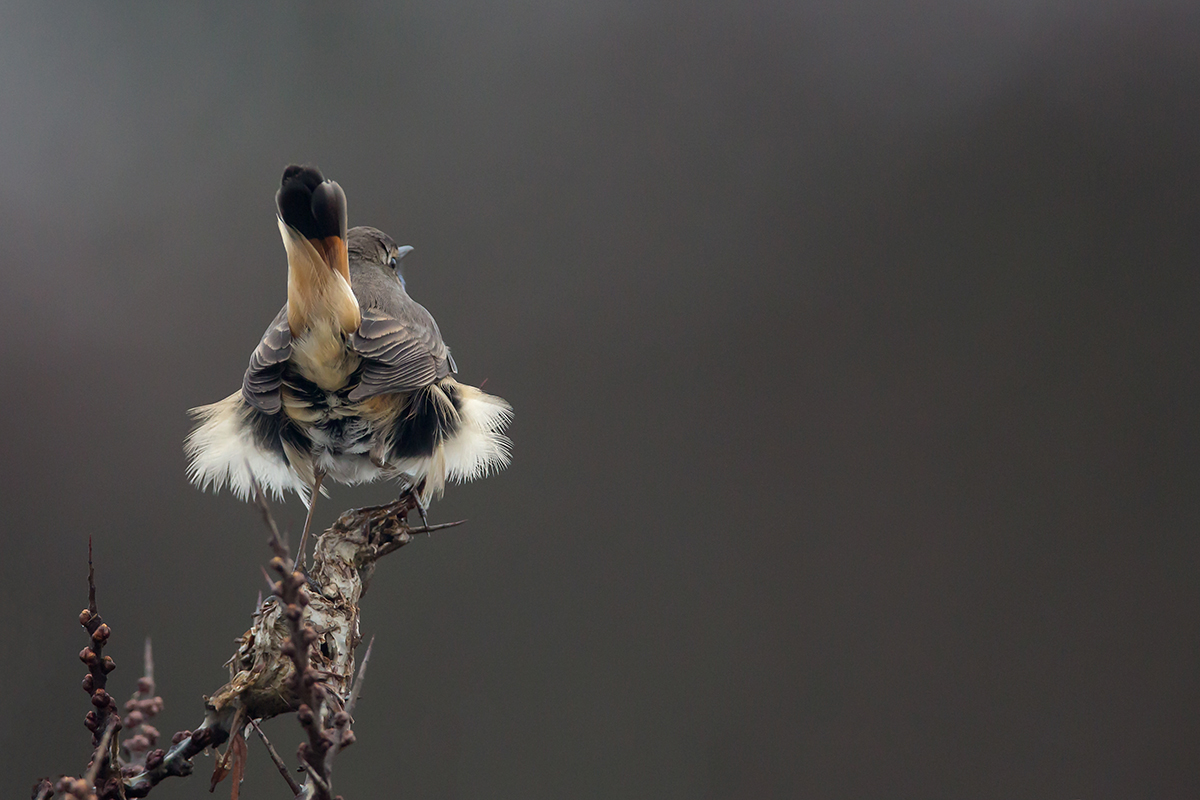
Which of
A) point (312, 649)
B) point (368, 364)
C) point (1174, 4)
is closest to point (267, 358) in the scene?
point (368, 364)

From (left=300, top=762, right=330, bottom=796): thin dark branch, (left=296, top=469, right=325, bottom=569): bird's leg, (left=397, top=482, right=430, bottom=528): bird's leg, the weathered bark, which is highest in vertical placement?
(left=296, top=469, right=325, bottom=569): bird's leg

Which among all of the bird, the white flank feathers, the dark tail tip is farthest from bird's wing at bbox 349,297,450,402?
the white flank feathers

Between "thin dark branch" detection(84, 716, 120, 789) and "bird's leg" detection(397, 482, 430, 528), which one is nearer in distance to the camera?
"thin dark branch" detection(84, 716, 120, 789)

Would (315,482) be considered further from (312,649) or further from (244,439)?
(312,649)

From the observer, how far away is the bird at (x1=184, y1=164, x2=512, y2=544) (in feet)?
3.74

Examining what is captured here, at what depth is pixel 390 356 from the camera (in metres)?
1.17

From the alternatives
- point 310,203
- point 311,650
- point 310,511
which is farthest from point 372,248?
point 311,650

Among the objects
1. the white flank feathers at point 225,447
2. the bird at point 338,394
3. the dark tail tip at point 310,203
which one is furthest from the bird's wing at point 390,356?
the white flank feathers at point 225,447

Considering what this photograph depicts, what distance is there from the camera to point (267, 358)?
3.79 ft

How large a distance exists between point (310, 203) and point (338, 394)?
0.93 feet

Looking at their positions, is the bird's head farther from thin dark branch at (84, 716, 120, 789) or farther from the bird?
thin dark branch at (84, 716, 120, 789)

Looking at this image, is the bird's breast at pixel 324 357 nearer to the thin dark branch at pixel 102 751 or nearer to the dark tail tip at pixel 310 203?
the dark tail tip at pixel 310 203

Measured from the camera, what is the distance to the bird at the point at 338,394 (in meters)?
1.14

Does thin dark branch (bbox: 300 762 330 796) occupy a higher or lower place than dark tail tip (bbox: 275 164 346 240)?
lower
